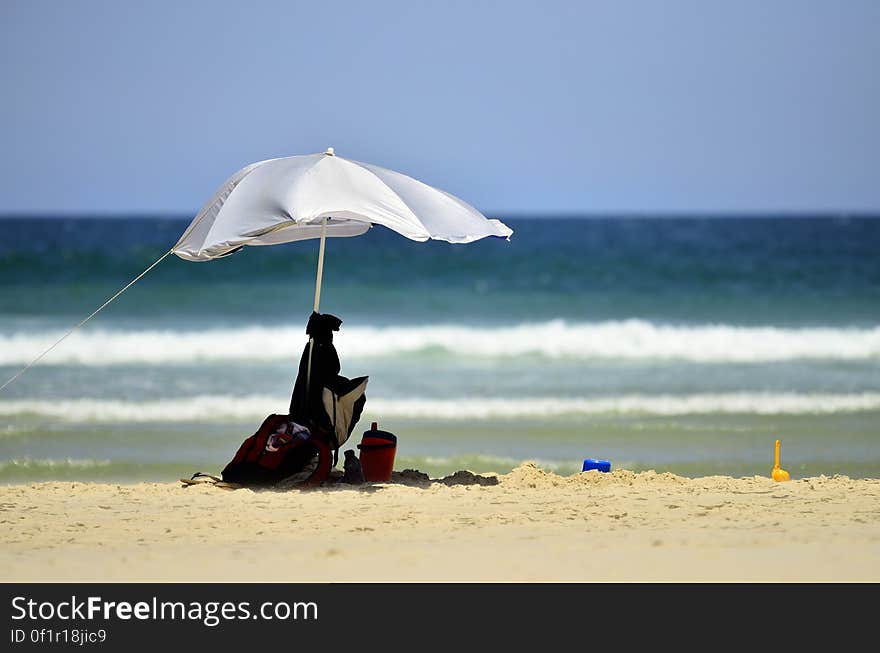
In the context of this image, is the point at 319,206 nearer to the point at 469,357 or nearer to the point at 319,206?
the point at 319,206

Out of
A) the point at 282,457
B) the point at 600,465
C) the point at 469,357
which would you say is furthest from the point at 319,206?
the point at 469,357

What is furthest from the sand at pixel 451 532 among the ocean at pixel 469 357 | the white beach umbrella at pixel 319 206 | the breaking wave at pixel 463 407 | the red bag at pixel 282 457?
the breaking wave at pixel 463 407

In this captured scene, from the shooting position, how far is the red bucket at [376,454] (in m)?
7.59

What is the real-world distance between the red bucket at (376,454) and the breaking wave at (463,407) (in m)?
3.48

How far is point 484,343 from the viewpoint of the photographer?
17.2m

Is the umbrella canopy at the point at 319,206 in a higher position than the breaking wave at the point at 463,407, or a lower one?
higher

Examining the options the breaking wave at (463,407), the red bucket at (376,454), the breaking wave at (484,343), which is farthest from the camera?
the breaking wave at (484,343)

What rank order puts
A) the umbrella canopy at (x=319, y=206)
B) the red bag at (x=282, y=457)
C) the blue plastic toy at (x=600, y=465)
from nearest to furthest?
the umbrella canopy at (x=319, y=206)
the red bag at (x=282, y=457)
the blue plastic toy at (x=600, y=465)

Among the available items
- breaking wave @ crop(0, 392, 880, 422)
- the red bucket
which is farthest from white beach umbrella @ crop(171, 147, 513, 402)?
breaking wave @ crop(0, 392, 880, 422)

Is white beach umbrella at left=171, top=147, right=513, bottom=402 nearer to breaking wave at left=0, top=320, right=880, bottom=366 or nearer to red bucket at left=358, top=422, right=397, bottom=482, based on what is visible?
red bucket at left=358, top=422, right=397, bottom=482

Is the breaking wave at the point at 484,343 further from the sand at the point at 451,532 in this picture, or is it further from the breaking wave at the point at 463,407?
the sand at the point at 451,532

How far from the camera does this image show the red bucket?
299 inches

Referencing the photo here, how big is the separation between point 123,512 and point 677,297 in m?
18.8

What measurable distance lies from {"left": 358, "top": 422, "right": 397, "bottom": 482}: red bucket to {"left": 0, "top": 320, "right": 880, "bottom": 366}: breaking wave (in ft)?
26.0
